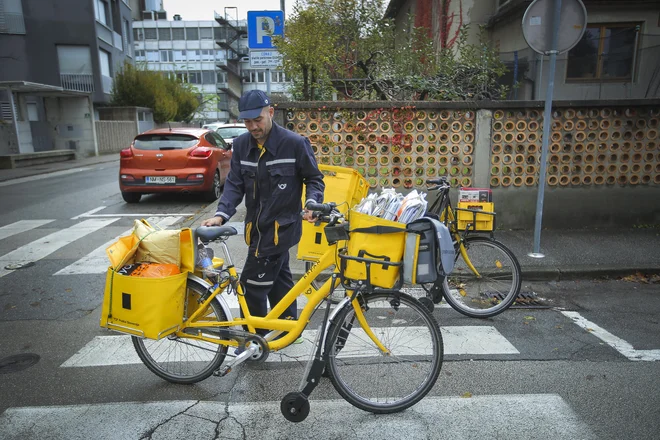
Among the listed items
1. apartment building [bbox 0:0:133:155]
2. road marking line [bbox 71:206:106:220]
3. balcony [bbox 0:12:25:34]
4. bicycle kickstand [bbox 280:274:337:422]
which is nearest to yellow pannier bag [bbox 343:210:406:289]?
bicycle kickstand [bbox 280:274:337:422]

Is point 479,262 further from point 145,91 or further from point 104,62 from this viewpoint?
point 104,62

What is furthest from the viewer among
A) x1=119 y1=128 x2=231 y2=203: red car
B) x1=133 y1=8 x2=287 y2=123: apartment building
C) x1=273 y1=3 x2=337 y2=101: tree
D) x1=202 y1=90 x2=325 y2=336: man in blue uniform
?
x1=133 y1=8 x2=287 y2=123: apartment building

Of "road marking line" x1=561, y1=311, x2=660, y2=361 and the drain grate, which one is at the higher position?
"road marking line" x1=561, y1=311, x2=660, y2=361

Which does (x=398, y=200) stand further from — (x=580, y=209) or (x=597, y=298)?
(x=580, y=209)

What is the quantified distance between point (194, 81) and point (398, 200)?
7555 centimetres

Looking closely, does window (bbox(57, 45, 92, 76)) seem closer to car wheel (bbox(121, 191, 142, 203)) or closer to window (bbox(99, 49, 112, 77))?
window (bbox(99, 49, 112, 77))

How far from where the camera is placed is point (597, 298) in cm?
529

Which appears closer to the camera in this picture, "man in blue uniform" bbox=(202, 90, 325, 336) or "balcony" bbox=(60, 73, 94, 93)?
"man in blue uniform" bbox=(202, 90, 325, 336)

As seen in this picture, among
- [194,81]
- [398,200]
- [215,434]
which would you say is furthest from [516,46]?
[194,81]

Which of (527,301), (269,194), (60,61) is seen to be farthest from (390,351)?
(60,61)

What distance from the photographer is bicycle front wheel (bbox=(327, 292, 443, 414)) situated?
2994 mm

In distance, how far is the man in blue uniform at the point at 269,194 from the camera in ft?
11.1

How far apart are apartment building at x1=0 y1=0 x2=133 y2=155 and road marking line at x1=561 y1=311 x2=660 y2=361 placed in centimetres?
2442

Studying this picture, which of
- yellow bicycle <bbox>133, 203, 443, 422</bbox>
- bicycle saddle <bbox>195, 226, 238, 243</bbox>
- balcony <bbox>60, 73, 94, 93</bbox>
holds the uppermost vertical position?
balcony <bbox>60, 73, 94, 93</bbox>
